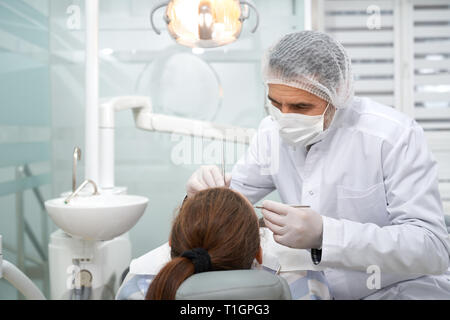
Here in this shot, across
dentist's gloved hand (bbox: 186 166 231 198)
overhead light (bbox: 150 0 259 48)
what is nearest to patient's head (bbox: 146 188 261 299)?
dentist's gloved hand (bbox: 186 166 231 198)

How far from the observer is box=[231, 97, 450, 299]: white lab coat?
827 mm

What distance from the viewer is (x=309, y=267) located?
0.87 m

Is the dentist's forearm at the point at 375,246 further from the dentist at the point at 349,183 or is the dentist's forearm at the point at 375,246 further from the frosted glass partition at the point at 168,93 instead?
the frosted glass partition at the point at 168,93

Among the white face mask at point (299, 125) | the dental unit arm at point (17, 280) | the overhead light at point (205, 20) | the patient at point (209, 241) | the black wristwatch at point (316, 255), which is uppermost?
the overhead light at point (205, 20)

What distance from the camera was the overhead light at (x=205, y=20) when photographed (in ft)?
3.78

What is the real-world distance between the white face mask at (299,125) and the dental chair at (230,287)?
1.64ft

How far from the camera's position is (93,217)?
124 centimetres

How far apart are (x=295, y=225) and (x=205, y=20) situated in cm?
73

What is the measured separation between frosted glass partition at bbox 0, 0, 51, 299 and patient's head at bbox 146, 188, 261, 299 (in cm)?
107

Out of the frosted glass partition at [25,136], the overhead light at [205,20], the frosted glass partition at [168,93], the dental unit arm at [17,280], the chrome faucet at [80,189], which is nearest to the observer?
the dental unit arm at [17,280]

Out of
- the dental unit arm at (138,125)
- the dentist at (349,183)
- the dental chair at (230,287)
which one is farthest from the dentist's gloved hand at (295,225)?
the dental unit arm at (138,125)
